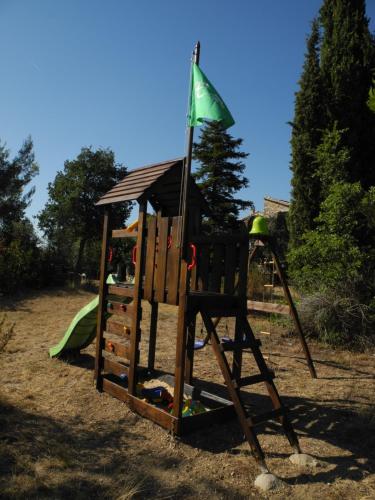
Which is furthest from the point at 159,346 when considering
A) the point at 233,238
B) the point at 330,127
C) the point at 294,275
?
the point at 330,127

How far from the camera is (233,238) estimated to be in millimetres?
4219

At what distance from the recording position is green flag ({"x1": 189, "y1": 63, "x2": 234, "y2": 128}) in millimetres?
3572

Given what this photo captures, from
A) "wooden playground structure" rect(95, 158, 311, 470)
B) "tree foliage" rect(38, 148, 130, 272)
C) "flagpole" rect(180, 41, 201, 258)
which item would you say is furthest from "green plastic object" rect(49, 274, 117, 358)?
"tree foliage" rect(38, 148, 130, 272)

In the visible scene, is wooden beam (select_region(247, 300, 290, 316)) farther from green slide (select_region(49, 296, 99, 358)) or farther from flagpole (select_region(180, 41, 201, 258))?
flagpole (select_region(180, 41, 201, 258))

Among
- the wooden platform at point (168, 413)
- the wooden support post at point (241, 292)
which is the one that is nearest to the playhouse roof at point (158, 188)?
the wooden support post at point (241, 292)

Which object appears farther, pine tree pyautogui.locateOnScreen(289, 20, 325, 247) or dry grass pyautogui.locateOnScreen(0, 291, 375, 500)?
pine tree pyautogui.locateOnScreen(289, 20, 325, 247)

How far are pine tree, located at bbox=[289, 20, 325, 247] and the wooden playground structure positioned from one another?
690 centimetres

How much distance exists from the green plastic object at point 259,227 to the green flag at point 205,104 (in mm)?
2680

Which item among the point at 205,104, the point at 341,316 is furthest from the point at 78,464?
the point at 341,316

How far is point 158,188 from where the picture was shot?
4.76 m

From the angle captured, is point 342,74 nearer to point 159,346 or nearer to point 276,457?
point 159,346

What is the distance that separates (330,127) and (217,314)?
31.4 feet

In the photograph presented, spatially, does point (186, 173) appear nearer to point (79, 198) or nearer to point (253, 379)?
point (253, 379)

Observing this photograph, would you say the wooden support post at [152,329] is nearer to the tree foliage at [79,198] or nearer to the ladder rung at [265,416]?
the ladder rung at [265,416]
